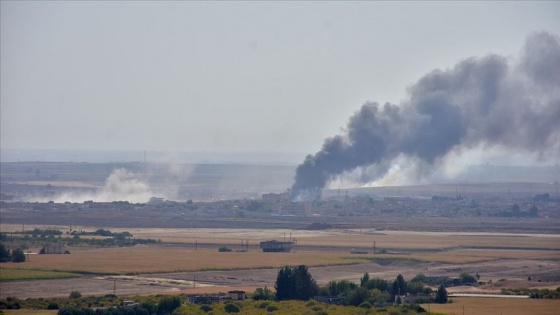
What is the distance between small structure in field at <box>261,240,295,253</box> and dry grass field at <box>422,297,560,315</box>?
2640cm

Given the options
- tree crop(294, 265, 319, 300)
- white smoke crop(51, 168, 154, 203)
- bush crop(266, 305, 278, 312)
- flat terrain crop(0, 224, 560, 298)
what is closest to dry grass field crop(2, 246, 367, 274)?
flat terrain crop(0, 224, 560, 298)

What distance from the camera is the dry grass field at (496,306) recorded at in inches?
1892

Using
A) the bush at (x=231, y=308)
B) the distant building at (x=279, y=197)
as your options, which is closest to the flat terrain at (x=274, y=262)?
the bush at (x=231, y=308)

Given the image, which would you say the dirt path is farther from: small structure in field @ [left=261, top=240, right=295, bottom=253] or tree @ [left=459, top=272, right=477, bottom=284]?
small structure in field @ [left=261, top=240, right=295, bottom=253]

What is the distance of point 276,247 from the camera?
78.9 metres

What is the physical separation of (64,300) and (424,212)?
74.3m

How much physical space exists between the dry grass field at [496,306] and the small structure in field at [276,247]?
1039 inches

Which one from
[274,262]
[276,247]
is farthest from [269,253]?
[274,262]

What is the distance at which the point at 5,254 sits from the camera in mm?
69125

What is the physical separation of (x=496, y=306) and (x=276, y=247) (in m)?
30.1

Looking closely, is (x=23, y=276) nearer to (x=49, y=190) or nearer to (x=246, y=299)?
(x=246, y=299)

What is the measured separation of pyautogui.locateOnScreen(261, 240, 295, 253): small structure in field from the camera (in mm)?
78688

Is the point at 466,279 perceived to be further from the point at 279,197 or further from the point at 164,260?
the point at 279,197

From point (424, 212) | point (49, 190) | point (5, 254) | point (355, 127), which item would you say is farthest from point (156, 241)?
point (49, 190)
